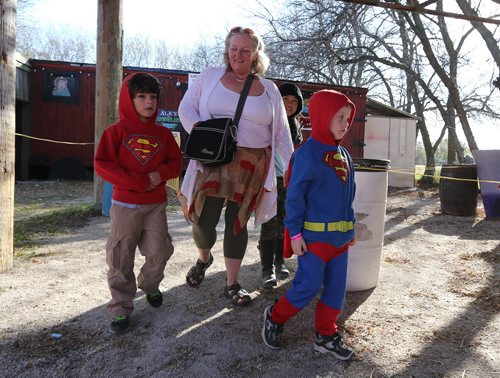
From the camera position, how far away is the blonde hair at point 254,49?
2634 mm

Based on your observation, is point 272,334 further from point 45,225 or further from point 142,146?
point 45,225

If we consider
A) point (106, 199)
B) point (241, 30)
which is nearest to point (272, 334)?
point (241, 30)

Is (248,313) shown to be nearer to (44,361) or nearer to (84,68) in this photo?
(44,361)

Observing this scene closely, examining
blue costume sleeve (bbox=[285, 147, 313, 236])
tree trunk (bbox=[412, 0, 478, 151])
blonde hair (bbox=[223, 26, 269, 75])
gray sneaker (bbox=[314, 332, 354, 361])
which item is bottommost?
gray sneaker (bbox=[314, 332, 354, 361])

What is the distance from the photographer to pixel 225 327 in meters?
2.46

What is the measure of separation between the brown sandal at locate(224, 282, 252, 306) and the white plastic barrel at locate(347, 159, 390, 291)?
0.82m

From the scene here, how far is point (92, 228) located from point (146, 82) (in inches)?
140

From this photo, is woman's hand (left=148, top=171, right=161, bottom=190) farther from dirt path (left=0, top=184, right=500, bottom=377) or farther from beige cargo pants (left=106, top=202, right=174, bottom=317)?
dirt path (left=0, top=184, right=500, bottom=377)

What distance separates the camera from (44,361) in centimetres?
206

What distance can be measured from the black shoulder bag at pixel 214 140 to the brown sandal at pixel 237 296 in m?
0.86

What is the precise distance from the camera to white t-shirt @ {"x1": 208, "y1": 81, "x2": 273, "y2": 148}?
2.58 m

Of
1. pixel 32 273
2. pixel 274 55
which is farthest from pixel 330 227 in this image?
pixel 274 55

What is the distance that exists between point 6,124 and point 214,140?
2.00 m

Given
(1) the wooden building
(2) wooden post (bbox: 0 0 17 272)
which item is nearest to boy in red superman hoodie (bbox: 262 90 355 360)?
(2) wooden post (bbox: 0 0 17 272)
